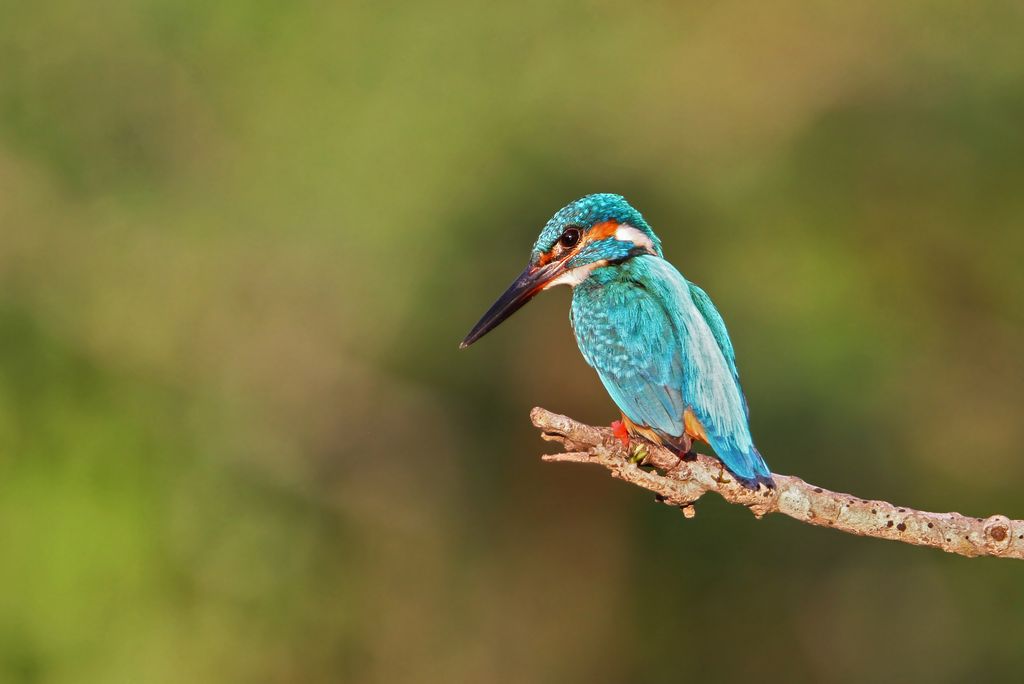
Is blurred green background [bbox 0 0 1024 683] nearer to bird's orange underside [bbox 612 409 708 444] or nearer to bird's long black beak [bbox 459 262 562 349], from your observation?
bird's long black beak [bbox 459 262 562 349]

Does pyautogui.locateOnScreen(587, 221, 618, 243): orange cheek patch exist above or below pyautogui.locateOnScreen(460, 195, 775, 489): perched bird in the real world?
above

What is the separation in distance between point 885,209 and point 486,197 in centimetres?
256

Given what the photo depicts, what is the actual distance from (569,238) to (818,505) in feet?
3.33

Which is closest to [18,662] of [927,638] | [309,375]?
[309,375]

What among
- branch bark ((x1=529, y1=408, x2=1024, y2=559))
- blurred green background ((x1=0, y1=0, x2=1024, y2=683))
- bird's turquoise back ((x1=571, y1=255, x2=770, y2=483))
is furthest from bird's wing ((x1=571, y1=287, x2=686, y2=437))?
blurred green background ((x1=0, y1=0, x2=1024, y2=683))

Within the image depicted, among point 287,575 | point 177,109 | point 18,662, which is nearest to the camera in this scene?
point 18,662

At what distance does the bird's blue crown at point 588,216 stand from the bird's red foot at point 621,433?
602mm

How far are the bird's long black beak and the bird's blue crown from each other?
5 centimetres

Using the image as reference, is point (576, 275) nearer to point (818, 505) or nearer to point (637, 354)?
point (637, 354)

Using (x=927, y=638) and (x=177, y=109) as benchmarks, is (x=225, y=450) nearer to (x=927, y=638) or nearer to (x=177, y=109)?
(x=177, y=109)

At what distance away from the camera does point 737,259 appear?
763cm

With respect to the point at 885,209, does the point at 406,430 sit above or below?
below

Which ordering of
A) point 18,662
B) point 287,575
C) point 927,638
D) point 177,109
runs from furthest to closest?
point 177,109, point 927,638, point 287,575, point 18,662

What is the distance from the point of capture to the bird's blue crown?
123 inches
